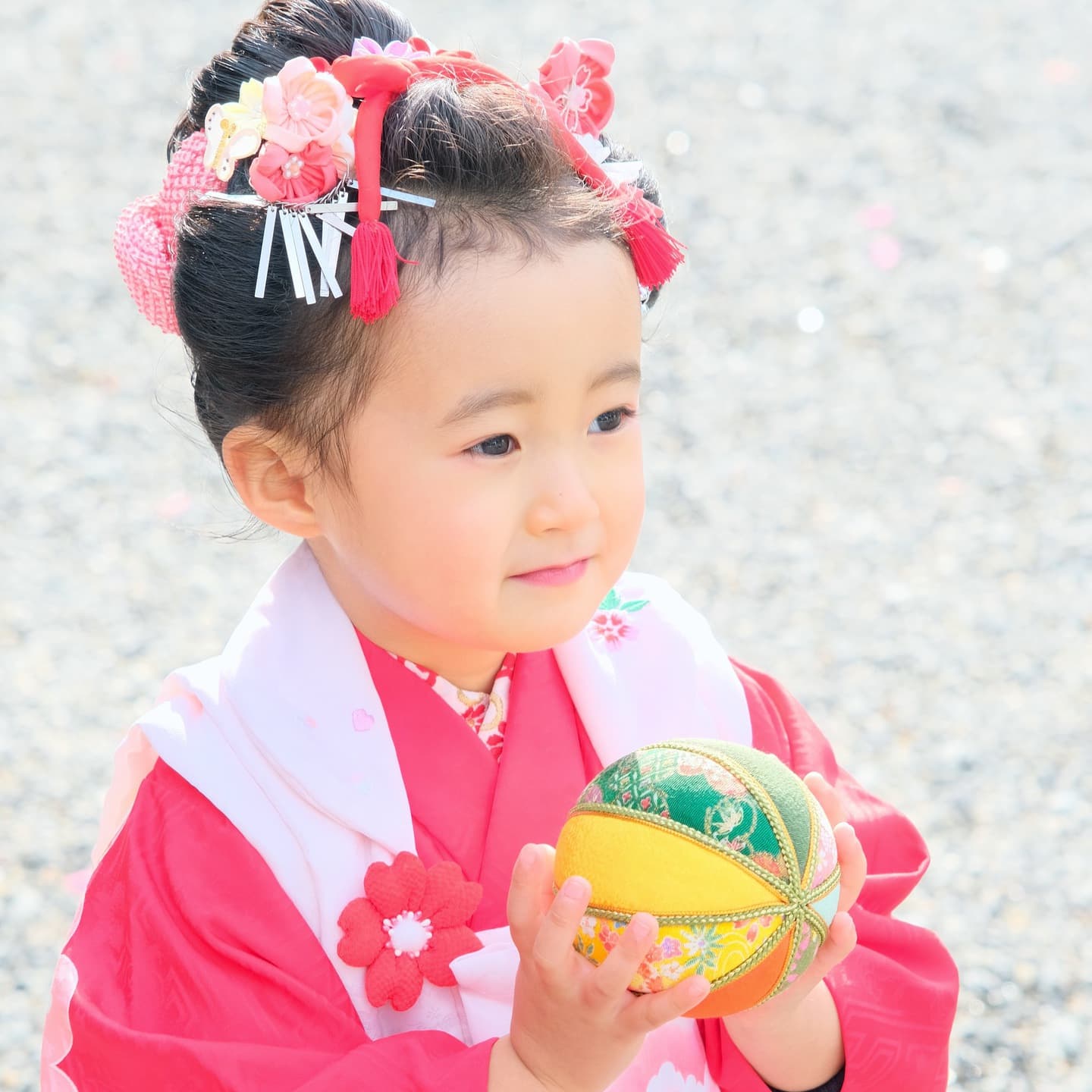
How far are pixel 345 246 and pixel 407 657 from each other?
547 mm

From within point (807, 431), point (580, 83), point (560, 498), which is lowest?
point (807, 431)

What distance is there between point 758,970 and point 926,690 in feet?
8.18

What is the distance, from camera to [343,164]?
1.70 metres

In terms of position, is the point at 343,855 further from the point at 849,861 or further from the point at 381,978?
the point at 849,861

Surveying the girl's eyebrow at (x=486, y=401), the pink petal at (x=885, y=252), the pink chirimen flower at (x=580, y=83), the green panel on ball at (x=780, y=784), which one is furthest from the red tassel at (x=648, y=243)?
the pink petal at (x=885, y=252)

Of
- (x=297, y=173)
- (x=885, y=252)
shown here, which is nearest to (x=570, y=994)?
(x=297, y=173)

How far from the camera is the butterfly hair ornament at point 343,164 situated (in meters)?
1.66

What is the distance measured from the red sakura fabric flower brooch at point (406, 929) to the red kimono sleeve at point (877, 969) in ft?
1.19

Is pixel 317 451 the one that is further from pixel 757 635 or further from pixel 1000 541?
pixel 1000 541

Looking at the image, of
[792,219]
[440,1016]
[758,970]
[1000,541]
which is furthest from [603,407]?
[792,219]

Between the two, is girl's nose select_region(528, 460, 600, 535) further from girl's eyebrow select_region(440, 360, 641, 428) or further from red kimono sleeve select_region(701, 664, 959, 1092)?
red kimono sleeve select_region(701, 664, 959, 1092)

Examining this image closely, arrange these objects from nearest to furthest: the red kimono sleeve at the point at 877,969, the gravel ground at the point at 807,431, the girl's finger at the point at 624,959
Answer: the girl's finger at the point at 624,959 → the red kimono sleeve at the point at 877,969 → the gravel ground at the point at 807,431

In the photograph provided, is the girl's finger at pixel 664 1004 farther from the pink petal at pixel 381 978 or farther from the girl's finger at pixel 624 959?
the pink petal at pixel 381 978

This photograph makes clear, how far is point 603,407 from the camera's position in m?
1.71
